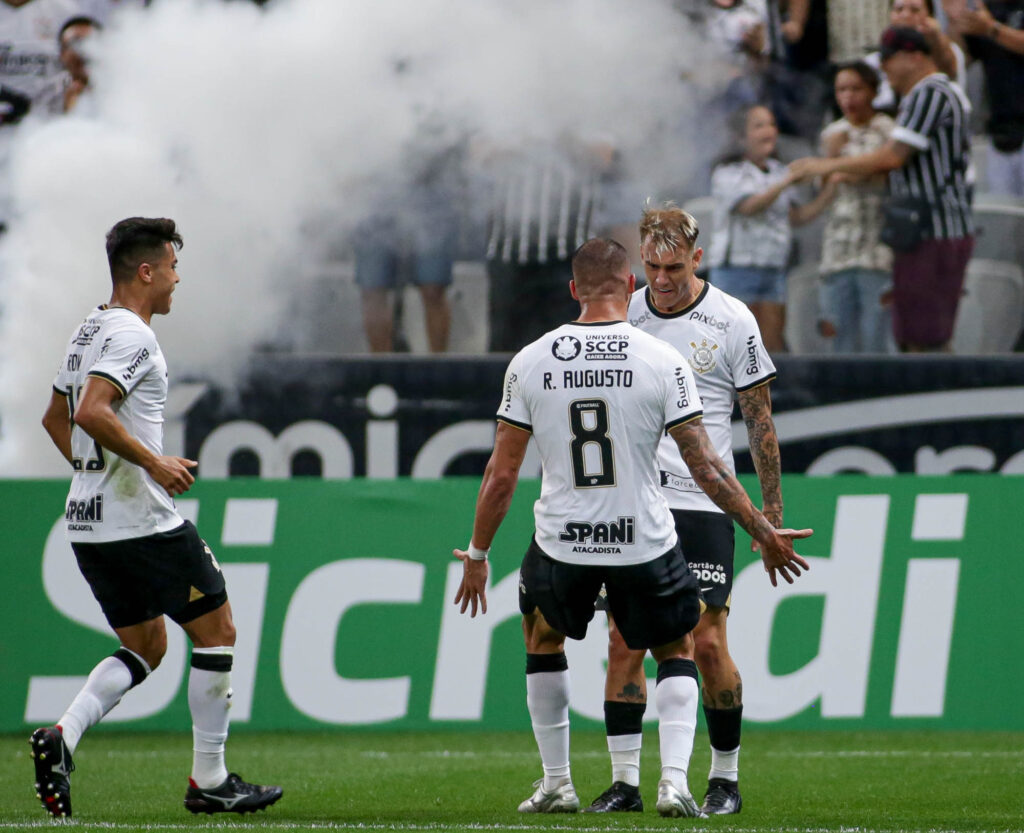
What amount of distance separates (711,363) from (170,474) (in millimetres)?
1870

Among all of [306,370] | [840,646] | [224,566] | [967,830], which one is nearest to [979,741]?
[840,646]

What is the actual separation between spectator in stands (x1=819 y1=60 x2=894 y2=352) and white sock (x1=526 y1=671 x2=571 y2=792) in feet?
16.7

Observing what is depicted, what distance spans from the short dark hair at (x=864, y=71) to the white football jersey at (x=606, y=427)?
572 cm

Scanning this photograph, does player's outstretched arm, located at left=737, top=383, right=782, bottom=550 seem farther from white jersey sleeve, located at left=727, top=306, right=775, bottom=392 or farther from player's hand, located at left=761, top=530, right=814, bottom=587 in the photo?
player's hand, located at left=761, top=530, right=814, bottom=587

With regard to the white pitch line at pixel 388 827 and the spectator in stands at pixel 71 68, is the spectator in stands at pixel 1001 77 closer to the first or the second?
the spectator in stands at pixel 71 68

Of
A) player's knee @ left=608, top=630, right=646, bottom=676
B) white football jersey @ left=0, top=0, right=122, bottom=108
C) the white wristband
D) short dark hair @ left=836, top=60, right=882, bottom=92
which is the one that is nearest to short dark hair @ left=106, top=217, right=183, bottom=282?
the white wristband

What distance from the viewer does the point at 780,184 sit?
9.70 meters

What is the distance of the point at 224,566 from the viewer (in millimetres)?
7777

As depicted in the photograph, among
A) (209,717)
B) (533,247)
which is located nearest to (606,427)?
(209,717)

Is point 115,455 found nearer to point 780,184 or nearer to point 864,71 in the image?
point 780,184

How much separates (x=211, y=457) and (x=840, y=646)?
3.92 metres

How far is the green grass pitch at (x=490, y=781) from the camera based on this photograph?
4734 millimetres

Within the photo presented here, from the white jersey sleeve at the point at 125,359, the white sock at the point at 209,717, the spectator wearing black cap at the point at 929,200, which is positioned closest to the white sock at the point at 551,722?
the white sock at the point at 209,717

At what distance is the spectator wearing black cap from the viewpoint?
374 inches
